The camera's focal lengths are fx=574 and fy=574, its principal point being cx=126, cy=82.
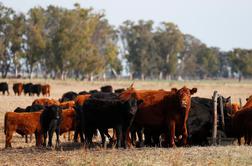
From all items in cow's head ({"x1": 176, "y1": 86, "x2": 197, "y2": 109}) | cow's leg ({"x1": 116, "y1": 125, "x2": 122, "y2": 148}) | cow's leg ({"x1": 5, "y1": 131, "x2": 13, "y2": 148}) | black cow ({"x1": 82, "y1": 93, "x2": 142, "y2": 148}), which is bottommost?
cow's leg ({"x1": 5, "y1": 131, "x2": 13, "y2": 148})

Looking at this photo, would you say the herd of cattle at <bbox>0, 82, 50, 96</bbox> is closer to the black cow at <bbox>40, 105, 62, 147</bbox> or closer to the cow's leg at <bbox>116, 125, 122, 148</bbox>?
the black cow at <bbox>40, 105, 62, 147</bbox>

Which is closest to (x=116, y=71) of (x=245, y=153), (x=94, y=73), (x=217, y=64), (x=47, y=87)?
(x=94, y=73)

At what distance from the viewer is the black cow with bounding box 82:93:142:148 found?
15.8 m

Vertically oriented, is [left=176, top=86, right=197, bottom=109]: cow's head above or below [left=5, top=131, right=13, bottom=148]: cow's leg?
above

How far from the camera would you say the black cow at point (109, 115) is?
15789 millimetres

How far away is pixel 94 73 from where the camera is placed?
100m

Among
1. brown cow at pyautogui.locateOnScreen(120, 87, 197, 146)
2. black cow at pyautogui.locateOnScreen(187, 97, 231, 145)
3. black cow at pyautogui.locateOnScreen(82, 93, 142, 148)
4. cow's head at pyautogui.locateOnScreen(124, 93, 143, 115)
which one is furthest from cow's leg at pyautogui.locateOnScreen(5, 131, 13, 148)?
black cow at pyautogui.locateOnScreen(187, 97, 231, 145)

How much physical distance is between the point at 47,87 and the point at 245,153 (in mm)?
40876

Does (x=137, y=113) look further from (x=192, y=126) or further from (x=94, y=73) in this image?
(x=94, y=73)

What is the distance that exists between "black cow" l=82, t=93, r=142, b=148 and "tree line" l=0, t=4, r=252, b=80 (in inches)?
2944

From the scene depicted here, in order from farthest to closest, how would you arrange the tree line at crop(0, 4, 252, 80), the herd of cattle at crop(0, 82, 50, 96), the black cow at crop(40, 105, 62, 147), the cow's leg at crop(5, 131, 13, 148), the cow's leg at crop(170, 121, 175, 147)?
1. the tree line at crop(0, 4, 252, 80)
2. the herd of cattle at crop(0, 82, 50, 96)
3. the cow's leg at crop(5, 131, 13, 148)
4. the black cow at crop(40, 105, 62, 147)
5. the cow's leg at crop(170, 121, 175, 147)

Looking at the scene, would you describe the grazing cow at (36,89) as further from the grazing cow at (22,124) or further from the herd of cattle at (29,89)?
the grazing cow at (22,124)

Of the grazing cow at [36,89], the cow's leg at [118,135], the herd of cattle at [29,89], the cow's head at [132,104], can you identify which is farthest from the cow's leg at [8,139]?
the grazing cow at [36,89]

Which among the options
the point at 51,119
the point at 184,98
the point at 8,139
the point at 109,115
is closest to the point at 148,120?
the point at 109,115
